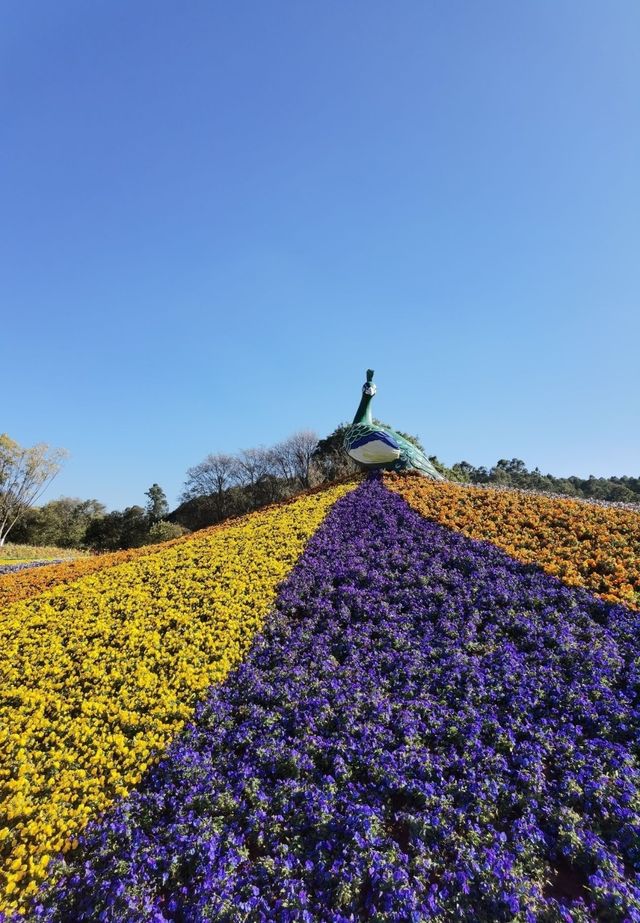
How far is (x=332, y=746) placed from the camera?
14.6 feet

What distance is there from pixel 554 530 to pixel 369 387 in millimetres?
8826

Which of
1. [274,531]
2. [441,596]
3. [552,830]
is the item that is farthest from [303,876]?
[274,531]

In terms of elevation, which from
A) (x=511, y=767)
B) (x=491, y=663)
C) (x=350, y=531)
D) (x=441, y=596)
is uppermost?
(x=350, y=531)

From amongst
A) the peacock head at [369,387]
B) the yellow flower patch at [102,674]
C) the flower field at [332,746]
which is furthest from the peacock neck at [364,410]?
the flower field at [332,746]

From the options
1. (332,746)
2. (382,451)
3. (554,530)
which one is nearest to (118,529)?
(382,451)

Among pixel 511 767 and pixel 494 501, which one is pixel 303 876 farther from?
pixel 494 501

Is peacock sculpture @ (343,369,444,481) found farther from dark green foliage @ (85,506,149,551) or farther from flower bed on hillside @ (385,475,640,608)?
dark green foliage @ (85,506,149,551)

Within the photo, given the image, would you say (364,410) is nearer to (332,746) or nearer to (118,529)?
(332,746)

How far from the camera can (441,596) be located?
7.36 metres

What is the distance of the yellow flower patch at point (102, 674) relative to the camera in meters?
3.97

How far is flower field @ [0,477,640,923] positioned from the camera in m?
3.34

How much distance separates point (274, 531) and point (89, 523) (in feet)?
99.3

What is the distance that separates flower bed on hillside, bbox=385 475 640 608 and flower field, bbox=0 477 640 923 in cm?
10

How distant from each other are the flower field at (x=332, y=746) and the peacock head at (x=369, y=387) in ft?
32.0
